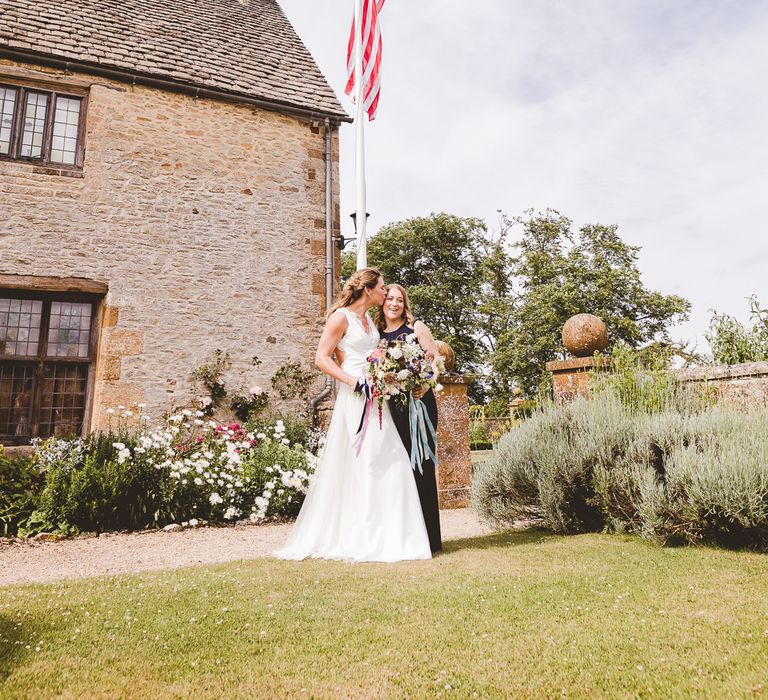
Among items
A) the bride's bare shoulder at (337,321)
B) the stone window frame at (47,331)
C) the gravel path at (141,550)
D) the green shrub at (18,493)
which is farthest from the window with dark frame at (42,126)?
the bride's bare shoulder at (337,321)

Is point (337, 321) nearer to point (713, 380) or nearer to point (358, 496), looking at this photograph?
point (358, 496)

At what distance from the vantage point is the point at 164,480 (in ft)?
23.0

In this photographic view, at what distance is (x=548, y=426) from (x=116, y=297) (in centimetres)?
701

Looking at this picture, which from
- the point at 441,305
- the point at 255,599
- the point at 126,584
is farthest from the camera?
the point at 441,305

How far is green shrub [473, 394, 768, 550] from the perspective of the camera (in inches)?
162

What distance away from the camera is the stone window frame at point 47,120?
8781mm

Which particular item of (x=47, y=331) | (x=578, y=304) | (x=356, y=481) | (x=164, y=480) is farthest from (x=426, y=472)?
(x=578, y=304)

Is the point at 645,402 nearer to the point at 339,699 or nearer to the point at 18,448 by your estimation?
the point at 339,699

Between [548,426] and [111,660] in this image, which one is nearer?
[111,660]

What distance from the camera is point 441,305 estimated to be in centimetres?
2959

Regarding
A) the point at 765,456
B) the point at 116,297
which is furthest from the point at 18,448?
the point at 765,456

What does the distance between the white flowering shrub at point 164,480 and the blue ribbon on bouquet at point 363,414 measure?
8.89ft

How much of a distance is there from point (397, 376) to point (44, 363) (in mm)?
6665

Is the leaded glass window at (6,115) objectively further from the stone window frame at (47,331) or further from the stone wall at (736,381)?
the stone wall at (736,381)
